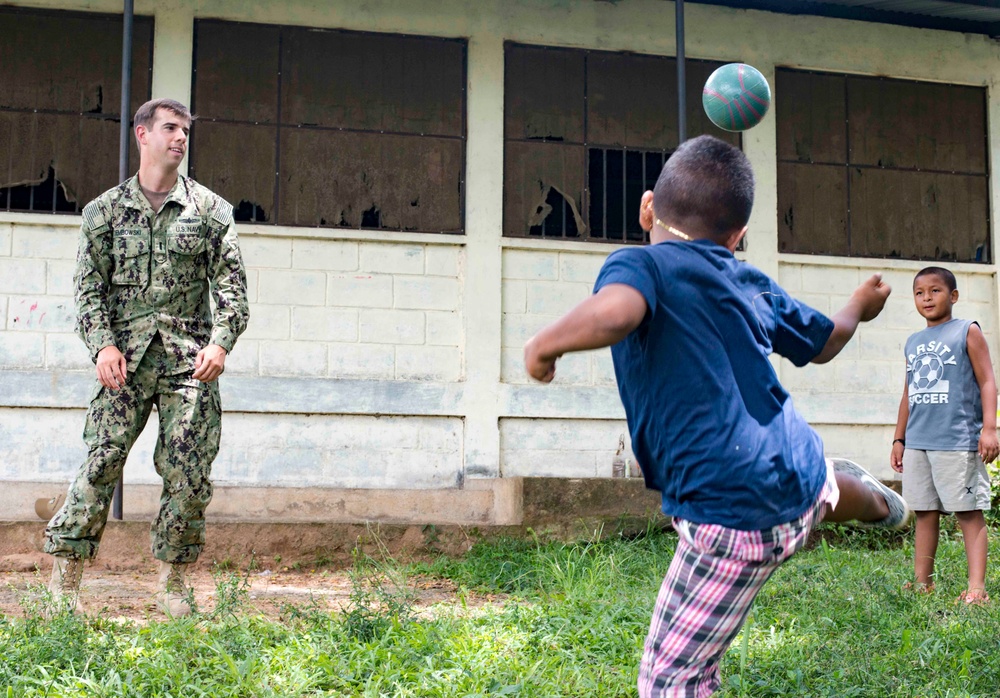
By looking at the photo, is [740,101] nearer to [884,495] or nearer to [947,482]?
[884,495]

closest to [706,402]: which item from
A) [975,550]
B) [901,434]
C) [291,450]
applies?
[975,550]

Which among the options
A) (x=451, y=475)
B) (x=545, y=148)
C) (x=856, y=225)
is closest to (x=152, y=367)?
(x=451, y=475)

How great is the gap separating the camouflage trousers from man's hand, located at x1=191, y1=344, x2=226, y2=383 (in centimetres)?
15

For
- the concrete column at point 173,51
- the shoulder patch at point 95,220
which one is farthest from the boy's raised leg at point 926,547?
the concrete column at point 173,51

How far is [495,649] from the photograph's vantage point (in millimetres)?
4012

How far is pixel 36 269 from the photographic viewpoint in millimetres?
7305

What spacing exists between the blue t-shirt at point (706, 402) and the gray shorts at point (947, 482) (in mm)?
3154

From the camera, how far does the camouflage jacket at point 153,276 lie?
4.59 metres

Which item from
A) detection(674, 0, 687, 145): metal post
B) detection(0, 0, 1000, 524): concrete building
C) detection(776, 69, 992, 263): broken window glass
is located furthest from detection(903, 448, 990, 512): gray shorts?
detection(776, 69, 992, 263): broken window glass

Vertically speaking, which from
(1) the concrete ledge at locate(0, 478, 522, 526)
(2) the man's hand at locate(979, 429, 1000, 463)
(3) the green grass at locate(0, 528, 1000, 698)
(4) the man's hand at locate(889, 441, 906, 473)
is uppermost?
(2) the man's hand at locate(979, 429, 1000, 463)

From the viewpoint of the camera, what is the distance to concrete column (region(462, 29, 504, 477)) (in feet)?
25.3

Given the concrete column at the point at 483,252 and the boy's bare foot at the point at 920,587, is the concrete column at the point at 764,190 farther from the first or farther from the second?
the boy's bare foot at the point at 920,587

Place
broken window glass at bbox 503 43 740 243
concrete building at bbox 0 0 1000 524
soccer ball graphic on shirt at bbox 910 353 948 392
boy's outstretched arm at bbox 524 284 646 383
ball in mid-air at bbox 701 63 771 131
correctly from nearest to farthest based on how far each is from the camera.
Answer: boy's outstretched arm at bbox 524 284 646 383, ball in mid-air at bbox 701 63 771 131, soccer ball graphic on shirt at bbox 910 353 948 392, concrete building at bbox 0 0 1000 524, broken window glass at bbox 503 43 740 243

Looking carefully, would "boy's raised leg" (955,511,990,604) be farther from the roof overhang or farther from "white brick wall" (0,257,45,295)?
"white brick wall" (0,257,45,295)
